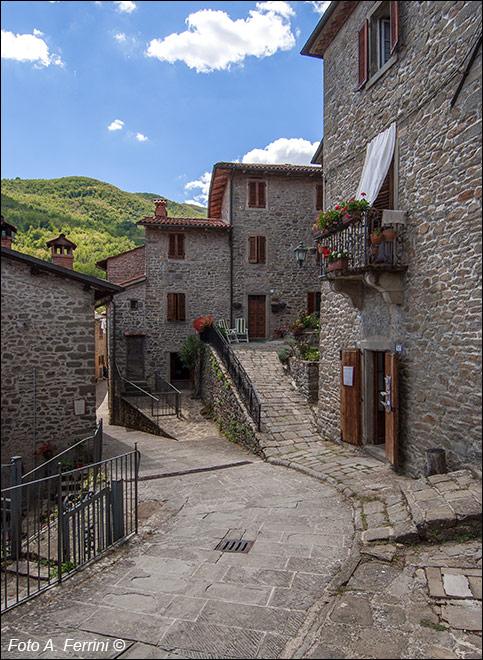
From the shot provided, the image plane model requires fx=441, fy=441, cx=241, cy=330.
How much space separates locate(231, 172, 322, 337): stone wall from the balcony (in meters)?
10.8

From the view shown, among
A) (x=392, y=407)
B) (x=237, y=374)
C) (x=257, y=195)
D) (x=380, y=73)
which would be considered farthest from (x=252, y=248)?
(x=392, y=407)

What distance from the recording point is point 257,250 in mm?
18938

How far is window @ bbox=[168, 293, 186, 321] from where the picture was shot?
737 inches

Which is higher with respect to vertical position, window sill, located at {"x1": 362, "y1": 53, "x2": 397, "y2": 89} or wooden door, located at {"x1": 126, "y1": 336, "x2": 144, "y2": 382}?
window sill, located at {"x1": 362, "y1": 53, "x2": 397, "y2": 89}

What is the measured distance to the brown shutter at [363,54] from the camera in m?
8.10

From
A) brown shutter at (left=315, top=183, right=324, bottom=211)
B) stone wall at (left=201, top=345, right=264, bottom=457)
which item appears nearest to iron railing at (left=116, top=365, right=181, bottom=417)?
stone wall at (left=201, top=345, right=264, bottom=457)

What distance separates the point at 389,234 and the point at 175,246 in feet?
42.4

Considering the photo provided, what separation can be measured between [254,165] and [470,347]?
574 inches

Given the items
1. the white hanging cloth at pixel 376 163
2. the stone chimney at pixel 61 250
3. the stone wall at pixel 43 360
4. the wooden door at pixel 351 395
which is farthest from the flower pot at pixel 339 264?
the stone chimney at pixel 61 250

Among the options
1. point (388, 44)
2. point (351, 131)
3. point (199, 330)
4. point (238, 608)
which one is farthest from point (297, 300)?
point (238, 608)

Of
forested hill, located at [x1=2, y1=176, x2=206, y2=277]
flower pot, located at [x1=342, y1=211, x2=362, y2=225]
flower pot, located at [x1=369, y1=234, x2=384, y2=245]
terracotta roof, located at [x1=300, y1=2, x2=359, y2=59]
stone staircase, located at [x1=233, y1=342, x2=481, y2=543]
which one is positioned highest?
forested hill, located at [x1=2, y1=176, x2=206, y2=277]

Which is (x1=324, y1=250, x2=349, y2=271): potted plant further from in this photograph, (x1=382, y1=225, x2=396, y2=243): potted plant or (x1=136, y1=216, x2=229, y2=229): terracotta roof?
(x1=136, y1=216, x2=229, y2=229): terracotta roof

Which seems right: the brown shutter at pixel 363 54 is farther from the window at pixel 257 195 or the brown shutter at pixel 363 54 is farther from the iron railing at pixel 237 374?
the window at pixel 257 195

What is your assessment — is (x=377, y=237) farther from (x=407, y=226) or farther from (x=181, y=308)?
(x=181, y=308)
